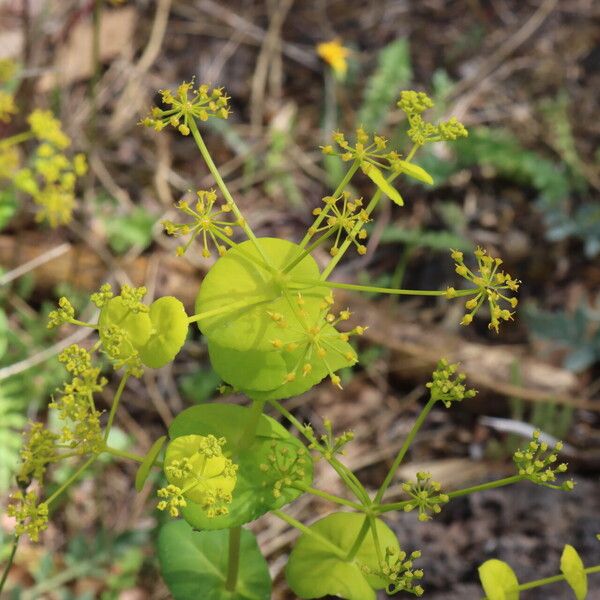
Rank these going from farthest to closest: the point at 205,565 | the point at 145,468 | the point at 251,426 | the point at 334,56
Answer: the point at 334,56 < the point at 205,565 < the point at 251,426 < the point at 145,468

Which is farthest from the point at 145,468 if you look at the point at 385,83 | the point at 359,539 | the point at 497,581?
the point at 385,83

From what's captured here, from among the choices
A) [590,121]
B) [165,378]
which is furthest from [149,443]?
[590,121]

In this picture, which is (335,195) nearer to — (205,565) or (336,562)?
(336,562)

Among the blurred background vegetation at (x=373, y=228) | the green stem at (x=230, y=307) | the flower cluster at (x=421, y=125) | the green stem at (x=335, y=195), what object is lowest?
the blurred background vegetation at (x=373, y=228)

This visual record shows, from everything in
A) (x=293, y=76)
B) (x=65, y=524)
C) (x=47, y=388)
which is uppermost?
(x=293, y=76)

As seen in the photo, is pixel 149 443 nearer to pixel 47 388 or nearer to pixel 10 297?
pixel 47 388

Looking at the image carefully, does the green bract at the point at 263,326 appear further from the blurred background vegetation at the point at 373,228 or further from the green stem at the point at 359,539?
→ the blurred background vegetation at the point at 373,228

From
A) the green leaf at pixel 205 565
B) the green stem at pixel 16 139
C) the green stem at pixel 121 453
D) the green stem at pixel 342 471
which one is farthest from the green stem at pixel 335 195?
the green stem at pixel 16 139
